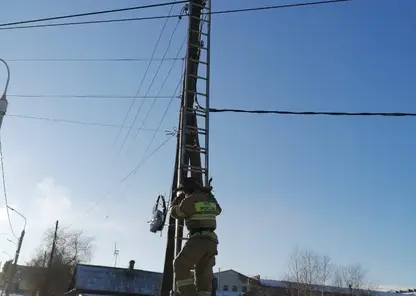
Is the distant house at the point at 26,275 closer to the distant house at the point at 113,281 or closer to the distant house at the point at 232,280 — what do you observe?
the distant house at the point at 232,280

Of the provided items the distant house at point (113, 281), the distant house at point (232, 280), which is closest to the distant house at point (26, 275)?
the distant house at point (232, 280)

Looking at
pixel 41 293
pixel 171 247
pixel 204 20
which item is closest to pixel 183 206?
pixel 171 247

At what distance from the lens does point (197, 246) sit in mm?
5316

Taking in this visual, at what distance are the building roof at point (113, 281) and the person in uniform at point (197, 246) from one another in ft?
79.3

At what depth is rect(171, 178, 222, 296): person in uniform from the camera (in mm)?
5266

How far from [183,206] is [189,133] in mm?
3302

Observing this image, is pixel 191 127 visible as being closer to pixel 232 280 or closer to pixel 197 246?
pixel 197 246

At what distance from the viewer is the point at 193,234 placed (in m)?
5.50

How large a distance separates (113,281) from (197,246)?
2542cm

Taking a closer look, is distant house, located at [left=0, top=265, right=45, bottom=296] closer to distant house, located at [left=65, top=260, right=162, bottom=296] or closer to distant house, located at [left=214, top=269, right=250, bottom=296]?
distant house, located at [left=214, top=269, right=250, bottom=296]

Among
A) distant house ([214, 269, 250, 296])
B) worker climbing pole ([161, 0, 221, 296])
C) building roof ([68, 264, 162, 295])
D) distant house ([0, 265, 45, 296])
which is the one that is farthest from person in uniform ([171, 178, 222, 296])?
distant house ([214, 269, 250, 296])

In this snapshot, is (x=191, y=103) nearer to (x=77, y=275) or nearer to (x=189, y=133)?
(x=189, y=133)

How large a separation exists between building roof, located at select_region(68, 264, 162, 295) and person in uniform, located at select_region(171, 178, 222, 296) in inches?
951

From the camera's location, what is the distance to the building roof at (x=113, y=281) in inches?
1088
